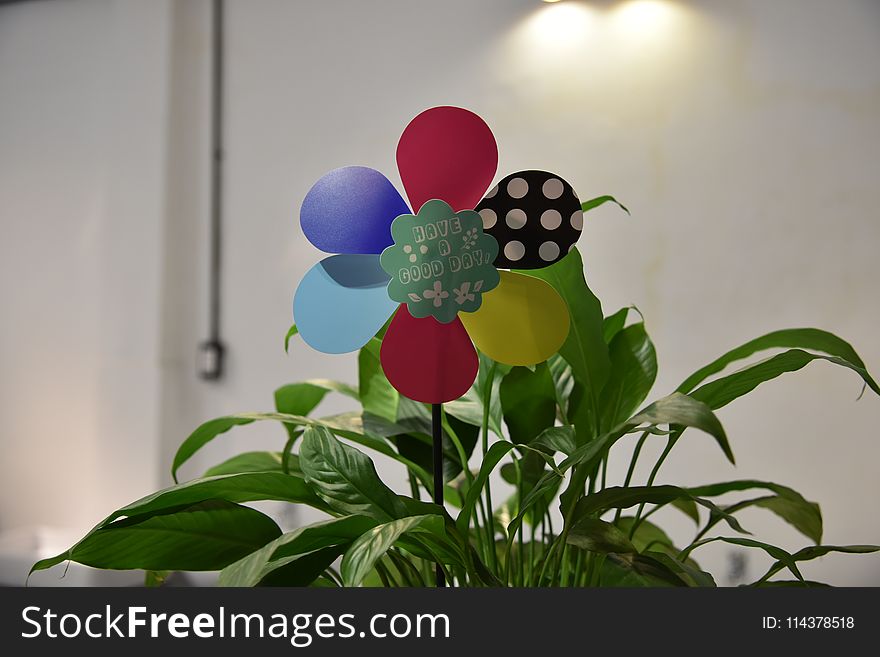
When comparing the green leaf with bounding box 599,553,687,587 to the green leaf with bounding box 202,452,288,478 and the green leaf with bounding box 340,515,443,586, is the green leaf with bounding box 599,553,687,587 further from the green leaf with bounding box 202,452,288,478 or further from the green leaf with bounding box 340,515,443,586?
the green leaf with bounding box 202,452,288,478

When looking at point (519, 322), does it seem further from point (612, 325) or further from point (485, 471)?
point (612, 325)

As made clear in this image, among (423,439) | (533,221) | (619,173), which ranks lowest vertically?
(423,439)

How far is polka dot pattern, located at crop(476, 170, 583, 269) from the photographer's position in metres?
0.47

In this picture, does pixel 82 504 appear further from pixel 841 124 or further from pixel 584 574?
pixel 841 124

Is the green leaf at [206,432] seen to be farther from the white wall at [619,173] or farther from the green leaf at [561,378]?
the white wall at [619,173]

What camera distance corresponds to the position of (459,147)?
1.58ft

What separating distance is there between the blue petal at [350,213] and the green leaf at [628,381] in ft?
0.75

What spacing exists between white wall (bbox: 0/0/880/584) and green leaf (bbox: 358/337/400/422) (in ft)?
2.99

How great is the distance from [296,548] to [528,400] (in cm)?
26

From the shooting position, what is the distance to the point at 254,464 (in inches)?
25.7

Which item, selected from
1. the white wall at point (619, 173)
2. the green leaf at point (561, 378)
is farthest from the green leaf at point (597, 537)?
the white wall at point (619, 173)

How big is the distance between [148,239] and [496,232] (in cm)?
152

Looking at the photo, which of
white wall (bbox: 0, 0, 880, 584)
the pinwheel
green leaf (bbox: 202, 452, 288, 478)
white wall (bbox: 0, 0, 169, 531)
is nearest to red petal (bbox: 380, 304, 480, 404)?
the pinwheel

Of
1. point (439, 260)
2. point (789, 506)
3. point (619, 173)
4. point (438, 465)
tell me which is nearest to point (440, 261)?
point (439, 260)
